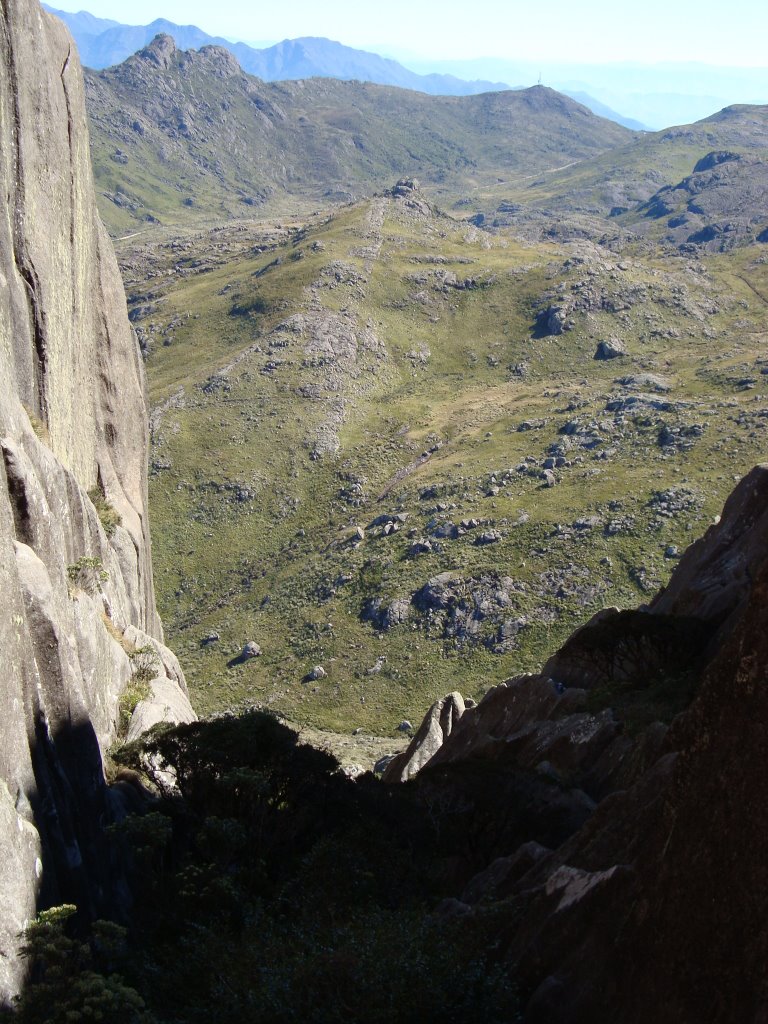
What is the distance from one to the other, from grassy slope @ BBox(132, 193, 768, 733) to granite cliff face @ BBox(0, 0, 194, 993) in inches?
1470

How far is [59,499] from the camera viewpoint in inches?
1303

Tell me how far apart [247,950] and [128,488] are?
1580 inches

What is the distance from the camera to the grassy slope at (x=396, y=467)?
9362cm

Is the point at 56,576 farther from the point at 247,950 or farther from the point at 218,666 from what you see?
the point at 218,666

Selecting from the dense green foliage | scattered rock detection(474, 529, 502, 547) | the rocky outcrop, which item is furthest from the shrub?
scattered rock detection(474, 529, 502, 547)

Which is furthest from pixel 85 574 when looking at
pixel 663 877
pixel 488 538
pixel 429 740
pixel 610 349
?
pixel 610 349

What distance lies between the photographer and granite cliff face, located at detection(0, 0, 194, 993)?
23312 mm

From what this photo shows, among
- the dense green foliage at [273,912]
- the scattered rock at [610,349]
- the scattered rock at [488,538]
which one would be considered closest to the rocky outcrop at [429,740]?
the dense green foliage at [273,912]

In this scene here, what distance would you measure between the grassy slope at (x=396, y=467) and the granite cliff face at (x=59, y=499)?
1470 inches

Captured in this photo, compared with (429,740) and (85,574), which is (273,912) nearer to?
(85,574)

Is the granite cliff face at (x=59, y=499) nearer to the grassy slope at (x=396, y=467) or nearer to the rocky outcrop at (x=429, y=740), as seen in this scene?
the rocky outcrop at (x=429, y=740)

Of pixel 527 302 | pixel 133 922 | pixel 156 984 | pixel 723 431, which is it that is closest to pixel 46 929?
pixel 156 984

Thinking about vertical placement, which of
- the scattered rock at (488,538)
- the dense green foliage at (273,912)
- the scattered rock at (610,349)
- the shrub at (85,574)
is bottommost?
the scattered rock at (488,538)

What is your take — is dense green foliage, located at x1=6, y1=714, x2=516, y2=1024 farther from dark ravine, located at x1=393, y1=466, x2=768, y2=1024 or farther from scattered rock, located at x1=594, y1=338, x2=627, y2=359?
scattered rock, located at x1=594, y1=338, x2=627, y2=359
